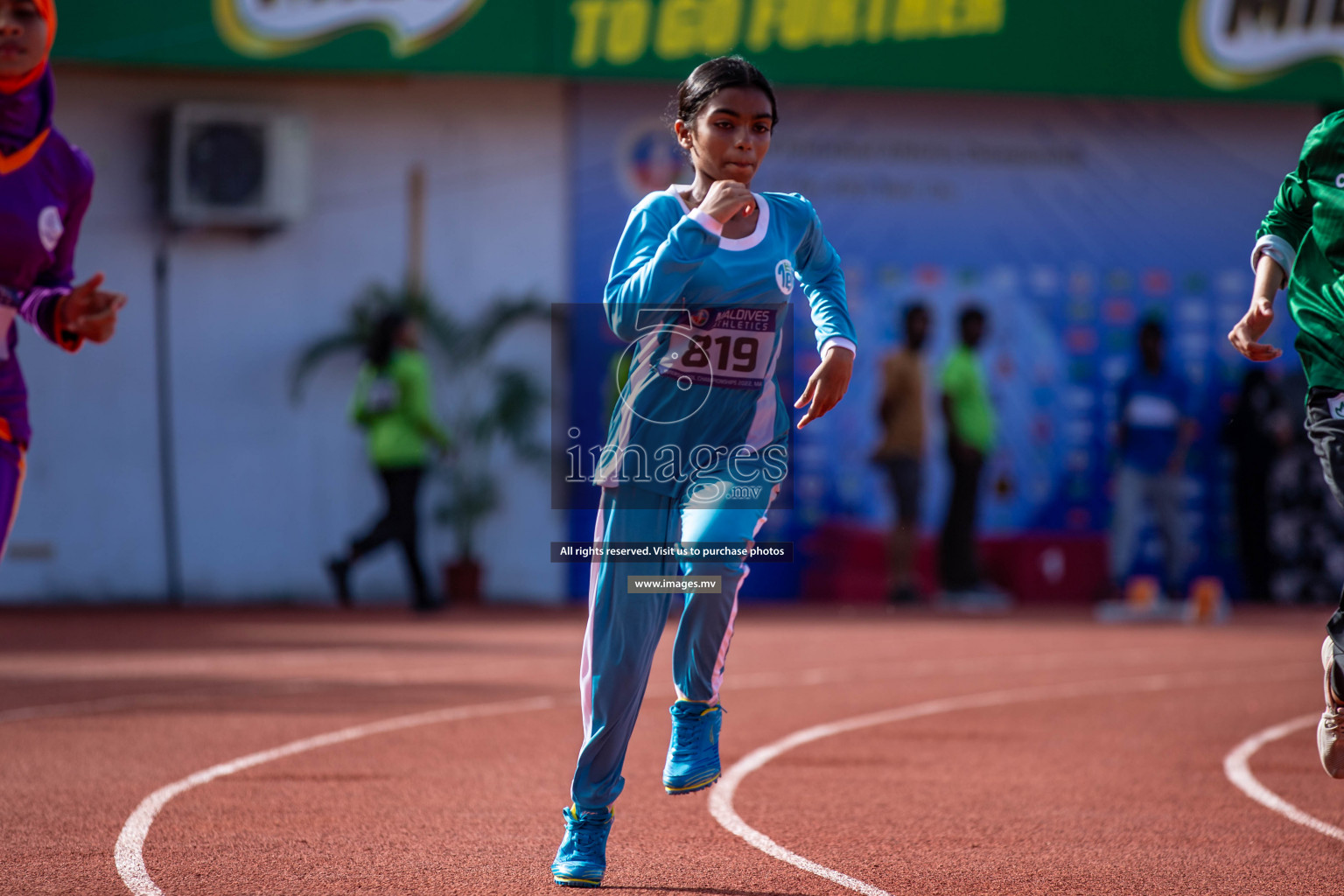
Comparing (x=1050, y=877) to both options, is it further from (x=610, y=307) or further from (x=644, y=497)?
(x=610, y=307)

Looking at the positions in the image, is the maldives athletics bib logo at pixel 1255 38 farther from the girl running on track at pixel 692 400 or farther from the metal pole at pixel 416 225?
the girl running on track at pixel 692 400

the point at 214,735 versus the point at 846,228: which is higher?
the point at 846,228

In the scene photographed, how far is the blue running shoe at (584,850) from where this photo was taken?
426cm

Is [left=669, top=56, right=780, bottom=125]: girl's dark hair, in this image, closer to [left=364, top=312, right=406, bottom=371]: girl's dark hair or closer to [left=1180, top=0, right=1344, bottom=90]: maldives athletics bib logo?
[left=364, top=312, right=406, bottom=371]: girl's dark hair

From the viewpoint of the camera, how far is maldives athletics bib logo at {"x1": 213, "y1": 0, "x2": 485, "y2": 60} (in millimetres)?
14797

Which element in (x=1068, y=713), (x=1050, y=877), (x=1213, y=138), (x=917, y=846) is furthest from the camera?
(x=1213, y=138)

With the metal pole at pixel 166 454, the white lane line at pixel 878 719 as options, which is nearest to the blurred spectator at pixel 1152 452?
the white lane line at pixel 878 719

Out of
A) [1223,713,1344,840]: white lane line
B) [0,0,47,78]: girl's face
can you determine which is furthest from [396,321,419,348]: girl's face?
[0,0,47,78]: girl's face

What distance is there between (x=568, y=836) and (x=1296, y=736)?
458 centimetres

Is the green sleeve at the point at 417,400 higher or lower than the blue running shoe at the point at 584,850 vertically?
higher

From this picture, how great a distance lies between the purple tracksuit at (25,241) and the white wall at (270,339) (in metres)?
10.8

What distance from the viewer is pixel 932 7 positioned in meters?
15.9

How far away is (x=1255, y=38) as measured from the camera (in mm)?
16391

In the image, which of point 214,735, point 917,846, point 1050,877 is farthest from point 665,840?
point 214,735
